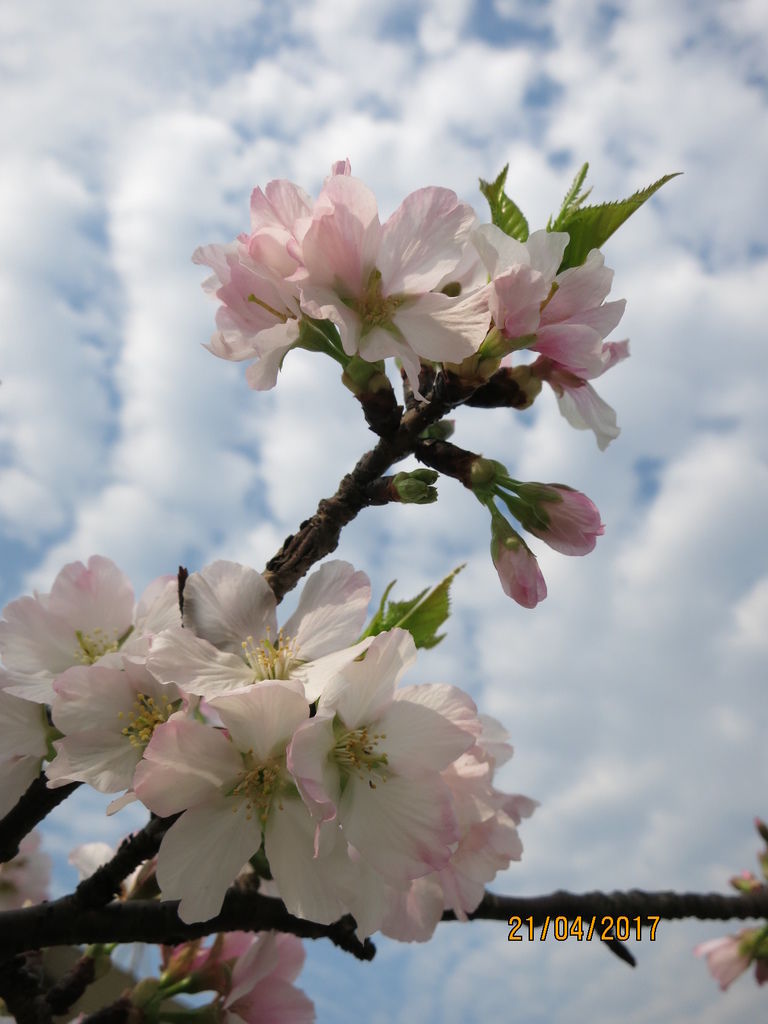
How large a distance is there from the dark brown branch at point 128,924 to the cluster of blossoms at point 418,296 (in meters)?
0.81

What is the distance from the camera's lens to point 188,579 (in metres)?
1.22

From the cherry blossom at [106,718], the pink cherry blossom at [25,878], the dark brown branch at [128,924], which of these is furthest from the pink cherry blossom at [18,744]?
the pink cherry blossom at [25,878]

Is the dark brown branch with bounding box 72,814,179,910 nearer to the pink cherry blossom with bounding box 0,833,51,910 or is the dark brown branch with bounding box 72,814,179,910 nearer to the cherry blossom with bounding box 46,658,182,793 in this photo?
the cherry blossom with bounding box 46,658,182,793

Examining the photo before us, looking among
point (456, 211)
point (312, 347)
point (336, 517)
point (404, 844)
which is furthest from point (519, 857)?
point (456, 211)

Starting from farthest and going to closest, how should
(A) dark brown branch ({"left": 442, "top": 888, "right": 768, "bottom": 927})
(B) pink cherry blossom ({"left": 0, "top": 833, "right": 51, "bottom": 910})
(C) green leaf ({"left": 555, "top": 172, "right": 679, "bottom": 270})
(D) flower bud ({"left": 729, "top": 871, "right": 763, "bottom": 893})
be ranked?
1. (D) flower bud ({"left": 729, "top": 871, "right": 763, "bottom": 893})
2. (B) pink cherry blossom ({"left": 0, "top": 833, "right": 51, "bottom": 910})
3. (A) dark brown branch ({"left": 442, "top": 888, "right": 768, "bottom": 927})
4. (C) green leaf ({"left": 555, "top": 172, "right": 679, "bottom": 270})

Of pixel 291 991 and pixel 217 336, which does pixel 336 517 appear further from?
pixel 291 991

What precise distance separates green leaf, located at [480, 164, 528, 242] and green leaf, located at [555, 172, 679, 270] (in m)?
0.08

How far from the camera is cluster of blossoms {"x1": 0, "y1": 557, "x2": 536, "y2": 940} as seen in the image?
105 centimetres

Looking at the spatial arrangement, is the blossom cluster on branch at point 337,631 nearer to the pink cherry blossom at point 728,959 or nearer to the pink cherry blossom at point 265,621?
the pink cherry blossom at point 265,621

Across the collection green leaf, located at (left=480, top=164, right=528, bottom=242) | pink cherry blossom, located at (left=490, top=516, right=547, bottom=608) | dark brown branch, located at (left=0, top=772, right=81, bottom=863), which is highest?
green leaf, located at (left=480, top=164, right=528, bottom=242)

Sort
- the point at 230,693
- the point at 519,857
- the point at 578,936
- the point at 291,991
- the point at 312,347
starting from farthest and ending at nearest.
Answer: the point at 578,936 < the point at 291,991 < the point at 519,857 < the point at 312,347 < the point at 230,693

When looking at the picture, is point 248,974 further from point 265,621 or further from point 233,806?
point 265,621

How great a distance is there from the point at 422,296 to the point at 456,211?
138mm

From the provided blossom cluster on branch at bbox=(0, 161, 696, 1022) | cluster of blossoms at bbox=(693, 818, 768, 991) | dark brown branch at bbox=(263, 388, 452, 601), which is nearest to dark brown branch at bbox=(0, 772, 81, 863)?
blossom cluster on branch at bbox=(0, 161, 696, 1022)
